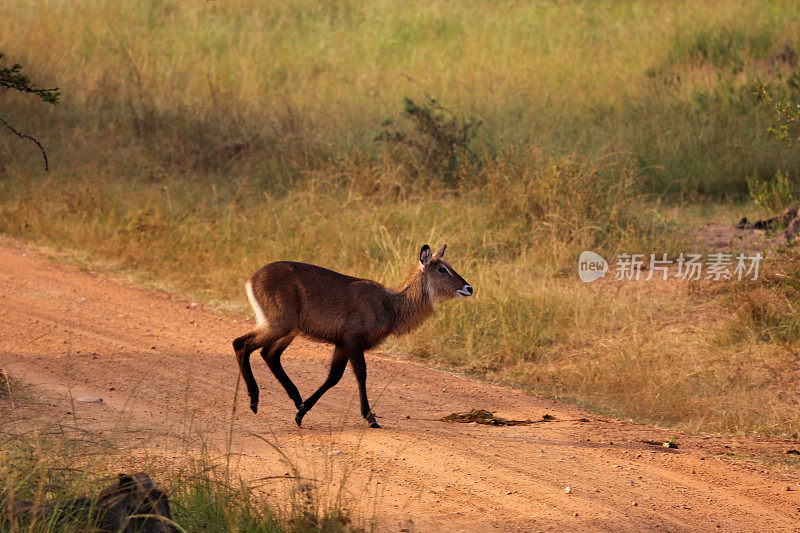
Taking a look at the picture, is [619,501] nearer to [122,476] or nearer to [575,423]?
[575,423]

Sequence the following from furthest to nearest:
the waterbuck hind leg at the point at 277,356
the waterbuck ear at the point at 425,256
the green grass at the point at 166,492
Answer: the waterbuck ear at the point at 425,256, the waterbuck hind leg at the point at 277,356, the green grass at the point at 166,492

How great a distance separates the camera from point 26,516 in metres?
A: 3.40

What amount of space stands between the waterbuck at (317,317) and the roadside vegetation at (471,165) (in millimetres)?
2001

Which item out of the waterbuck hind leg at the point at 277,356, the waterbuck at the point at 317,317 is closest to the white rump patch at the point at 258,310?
the waterbuck at the point at 317,317

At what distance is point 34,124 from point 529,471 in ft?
39.0

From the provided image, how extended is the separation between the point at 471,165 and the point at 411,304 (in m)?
5.95

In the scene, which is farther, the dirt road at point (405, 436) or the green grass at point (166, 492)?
the dirt road at point (405, 436)

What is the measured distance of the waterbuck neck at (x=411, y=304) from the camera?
5719mm

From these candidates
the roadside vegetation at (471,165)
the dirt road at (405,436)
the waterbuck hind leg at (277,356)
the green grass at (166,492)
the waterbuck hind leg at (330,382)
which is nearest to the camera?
the green grass at (166,492)

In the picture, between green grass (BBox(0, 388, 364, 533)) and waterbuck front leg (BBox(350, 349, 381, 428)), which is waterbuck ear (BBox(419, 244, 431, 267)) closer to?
waterbuck front leg (BBox(350, 349, 381, 428))

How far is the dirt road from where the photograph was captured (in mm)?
4207

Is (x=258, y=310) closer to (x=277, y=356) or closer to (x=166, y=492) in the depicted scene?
(x=277, y=356)

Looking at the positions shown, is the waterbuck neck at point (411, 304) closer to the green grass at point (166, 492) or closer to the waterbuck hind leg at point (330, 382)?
the waterbuck hind leg at point (330, 382)

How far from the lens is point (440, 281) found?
5.80 metres
